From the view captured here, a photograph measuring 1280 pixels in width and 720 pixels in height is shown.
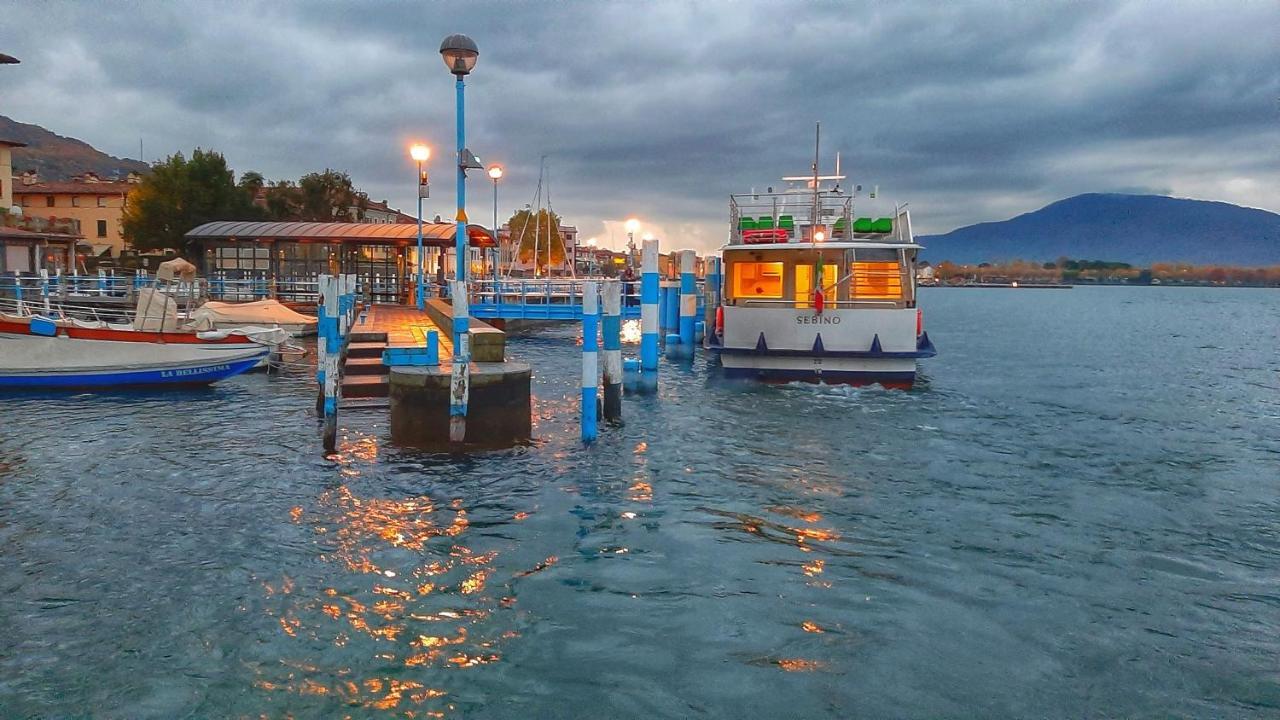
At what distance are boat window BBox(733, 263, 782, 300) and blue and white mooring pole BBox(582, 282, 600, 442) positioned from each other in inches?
405

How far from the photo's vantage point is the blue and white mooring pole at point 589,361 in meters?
13.4

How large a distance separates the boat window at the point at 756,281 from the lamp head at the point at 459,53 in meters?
10.2

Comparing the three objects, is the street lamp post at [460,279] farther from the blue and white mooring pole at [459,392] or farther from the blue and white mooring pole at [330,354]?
the blue and white mooring pole at [330,354]

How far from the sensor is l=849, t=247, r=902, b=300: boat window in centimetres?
2227

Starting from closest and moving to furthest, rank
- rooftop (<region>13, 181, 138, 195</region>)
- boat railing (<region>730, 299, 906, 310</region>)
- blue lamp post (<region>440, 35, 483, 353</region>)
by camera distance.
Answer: blue lamp post (<region>440, 35, 483, 353</region>), boat railing (<region>730, 299, 906, 310</region>), rooftop (<region>13, 181, 138, 195</region>)

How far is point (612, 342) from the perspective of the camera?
1496 cm

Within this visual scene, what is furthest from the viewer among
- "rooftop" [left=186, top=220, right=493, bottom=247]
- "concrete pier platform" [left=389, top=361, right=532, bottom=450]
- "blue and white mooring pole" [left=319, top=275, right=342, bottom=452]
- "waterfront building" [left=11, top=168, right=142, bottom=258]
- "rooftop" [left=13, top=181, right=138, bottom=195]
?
"waterfront building" [left=11, top=168, right=142, bottom=258]

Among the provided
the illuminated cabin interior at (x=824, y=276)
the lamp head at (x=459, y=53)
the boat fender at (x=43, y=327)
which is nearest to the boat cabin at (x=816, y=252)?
the illuminated cabin interior at (x=824, y=276)

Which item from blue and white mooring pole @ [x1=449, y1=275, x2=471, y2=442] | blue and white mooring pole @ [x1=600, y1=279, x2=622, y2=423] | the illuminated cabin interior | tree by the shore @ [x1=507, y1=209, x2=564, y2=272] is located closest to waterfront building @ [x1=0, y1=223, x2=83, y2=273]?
the illuminated cabin interior

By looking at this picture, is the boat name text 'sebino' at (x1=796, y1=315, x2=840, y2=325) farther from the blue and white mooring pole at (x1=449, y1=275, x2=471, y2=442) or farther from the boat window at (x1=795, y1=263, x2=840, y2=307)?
the blue and white mooring pole at (x1=449, y1=275, x2=471, y2=442)

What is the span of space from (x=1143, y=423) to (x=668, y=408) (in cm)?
1022

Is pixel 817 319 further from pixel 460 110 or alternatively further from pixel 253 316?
pixel 253 316

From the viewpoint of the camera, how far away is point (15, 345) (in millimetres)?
19312

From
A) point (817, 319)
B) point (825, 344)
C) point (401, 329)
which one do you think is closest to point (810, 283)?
point (817, 319)
